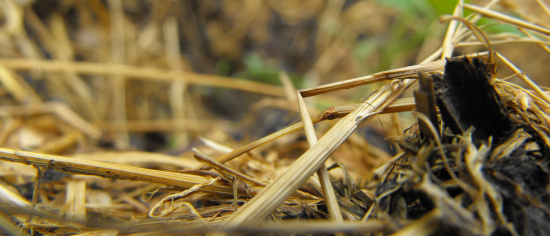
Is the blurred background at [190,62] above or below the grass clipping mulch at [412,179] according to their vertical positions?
above

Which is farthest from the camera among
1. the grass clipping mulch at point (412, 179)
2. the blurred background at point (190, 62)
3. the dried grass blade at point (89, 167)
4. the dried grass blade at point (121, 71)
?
the dried grass blade at point (121, 71)

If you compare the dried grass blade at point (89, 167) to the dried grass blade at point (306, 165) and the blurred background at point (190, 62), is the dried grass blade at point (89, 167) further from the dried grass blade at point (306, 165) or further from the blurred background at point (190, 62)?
the blurred background at point (190, 62)

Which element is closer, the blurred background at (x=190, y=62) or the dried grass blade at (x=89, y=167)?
the dried grass blade at (x=89, y=167)

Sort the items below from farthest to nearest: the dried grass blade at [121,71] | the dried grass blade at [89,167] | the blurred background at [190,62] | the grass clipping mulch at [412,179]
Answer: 1. the dried grass blade at [121,71]
2. the blurred background at [190,62]
3. the dried grass blade at [89,167]
4. the grass clipping mulch at [412,179]

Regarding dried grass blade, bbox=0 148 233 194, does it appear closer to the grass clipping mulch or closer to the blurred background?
the grass clipping mulch

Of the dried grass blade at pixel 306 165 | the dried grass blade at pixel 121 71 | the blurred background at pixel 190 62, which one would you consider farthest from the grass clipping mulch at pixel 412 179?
the dried grass blade at pixel 121 71

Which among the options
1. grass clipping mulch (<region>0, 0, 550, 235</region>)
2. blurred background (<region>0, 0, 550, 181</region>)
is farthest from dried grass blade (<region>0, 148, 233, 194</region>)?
blurred background (<region>0, 0, 550, 181</region>)

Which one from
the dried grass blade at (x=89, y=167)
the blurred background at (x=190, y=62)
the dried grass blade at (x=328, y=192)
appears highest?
the blurred background at (x=190, y=62)
